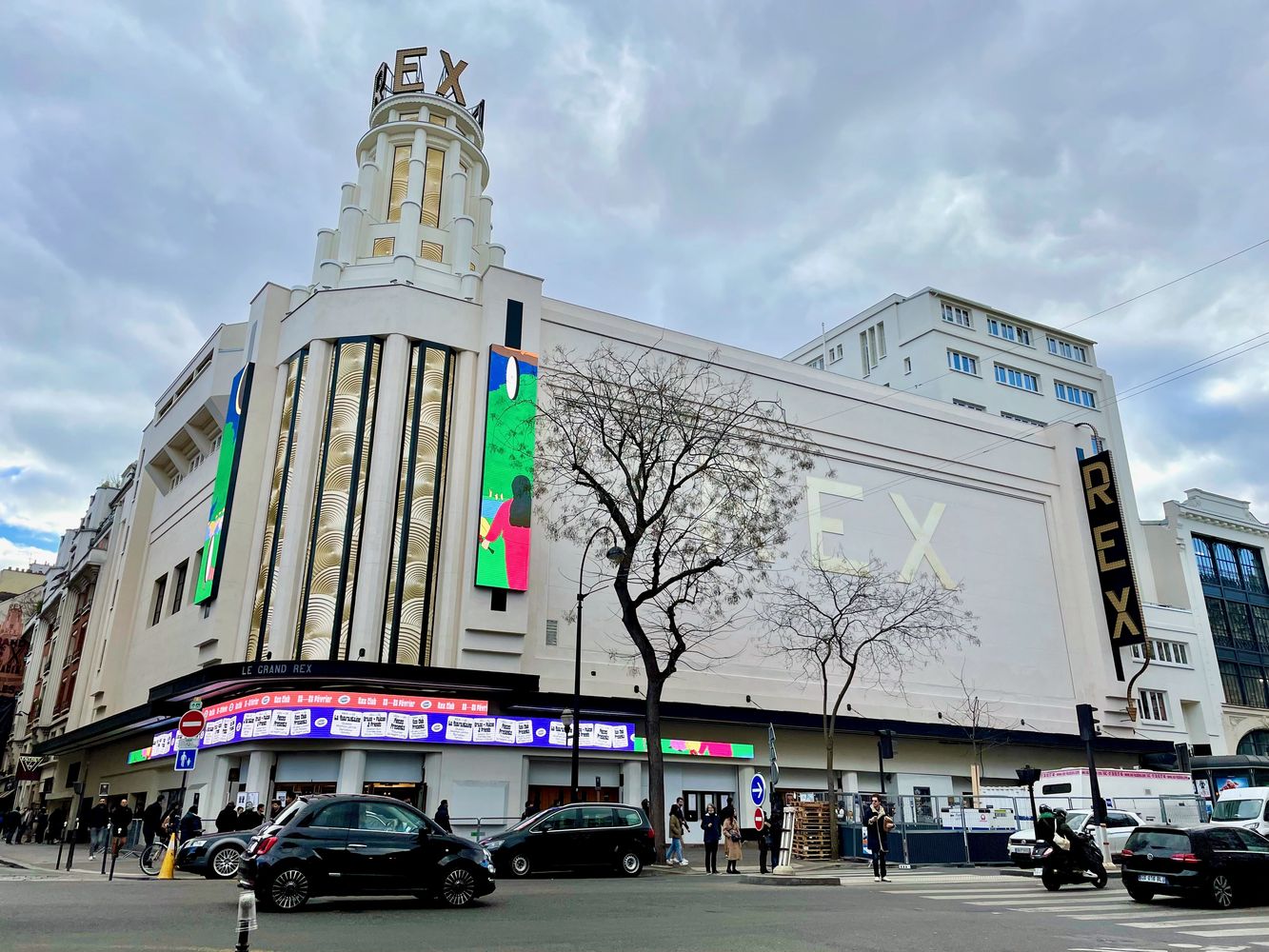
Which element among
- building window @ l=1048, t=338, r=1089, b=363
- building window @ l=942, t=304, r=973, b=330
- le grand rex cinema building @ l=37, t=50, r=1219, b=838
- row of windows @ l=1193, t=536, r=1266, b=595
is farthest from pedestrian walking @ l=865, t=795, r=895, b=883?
building window @ l=1048, t=338, r=1089, b=363

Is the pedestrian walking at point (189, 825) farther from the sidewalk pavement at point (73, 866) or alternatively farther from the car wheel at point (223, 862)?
the car wheel at point (223, 862)

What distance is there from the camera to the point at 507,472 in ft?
112

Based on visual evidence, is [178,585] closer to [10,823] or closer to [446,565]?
[446,565]

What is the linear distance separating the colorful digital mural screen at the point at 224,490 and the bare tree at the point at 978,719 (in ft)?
108

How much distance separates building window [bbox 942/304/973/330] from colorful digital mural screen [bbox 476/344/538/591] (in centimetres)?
3857

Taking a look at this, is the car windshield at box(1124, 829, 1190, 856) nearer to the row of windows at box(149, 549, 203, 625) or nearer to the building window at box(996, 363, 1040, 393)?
the row of windows at box(149, 549, 203, 625)

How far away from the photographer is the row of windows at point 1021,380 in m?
63.0

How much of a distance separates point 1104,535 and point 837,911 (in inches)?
1738

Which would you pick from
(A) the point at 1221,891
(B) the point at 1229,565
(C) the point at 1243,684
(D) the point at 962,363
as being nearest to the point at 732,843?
(A) the point at 1221,891

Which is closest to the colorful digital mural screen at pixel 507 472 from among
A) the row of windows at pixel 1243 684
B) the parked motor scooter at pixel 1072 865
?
the parked motor scooter at pixel 1072 865

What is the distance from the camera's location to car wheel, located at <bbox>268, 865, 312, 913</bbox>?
40.3 ft

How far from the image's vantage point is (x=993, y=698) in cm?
4553

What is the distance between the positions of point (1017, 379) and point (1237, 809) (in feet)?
145

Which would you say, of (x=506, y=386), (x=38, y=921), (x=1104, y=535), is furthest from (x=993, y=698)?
(x=38, y=921)
